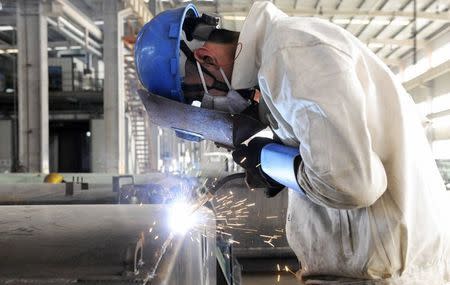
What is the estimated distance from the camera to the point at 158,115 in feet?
5.07

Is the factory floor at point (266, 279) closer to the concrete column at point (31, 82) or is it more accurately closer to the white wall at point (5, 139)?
the concrete column at point (31, 82)

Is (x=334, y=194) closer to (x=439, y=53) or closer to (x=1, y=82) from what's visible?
(x=439, y=53)

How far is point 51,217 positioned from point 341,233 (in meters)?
0.86

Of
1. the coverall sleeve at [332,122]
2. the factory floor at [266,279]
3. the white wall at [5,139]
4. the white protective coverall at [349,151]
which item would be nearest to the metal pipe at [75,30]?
the white wall at [5,139]

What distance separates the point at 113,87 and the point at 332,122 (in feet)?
31.1

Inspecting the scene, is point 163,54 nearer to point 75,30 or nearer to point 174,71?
point 174,71

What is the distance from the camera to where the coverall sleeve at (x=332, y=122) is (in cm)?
100

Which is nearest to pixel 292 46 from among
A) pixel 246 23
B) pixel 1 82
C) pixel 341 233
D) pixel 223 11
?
pixel 246 23

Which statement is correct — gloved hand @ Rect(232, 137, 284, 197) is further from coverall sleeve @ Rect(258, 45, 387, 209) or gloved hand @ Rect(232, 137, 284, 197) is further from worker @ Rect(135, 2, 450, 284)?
coverall sleeve @ Rect(258, 45, 387, 209)

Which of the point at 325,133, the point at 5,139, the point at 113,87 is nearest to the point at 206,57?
Result: the point at 325,133

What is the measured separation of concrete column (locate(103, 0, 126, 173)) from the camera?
9773mm

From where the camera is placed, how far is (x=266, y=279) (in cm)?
403

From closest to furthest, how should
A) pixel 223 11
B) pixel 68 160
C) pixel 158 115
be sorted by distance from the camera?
pixel 158 115 < pixel 223 11 < pixel 68 160

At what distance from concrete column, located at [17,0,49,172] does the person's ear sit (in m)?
8.01
